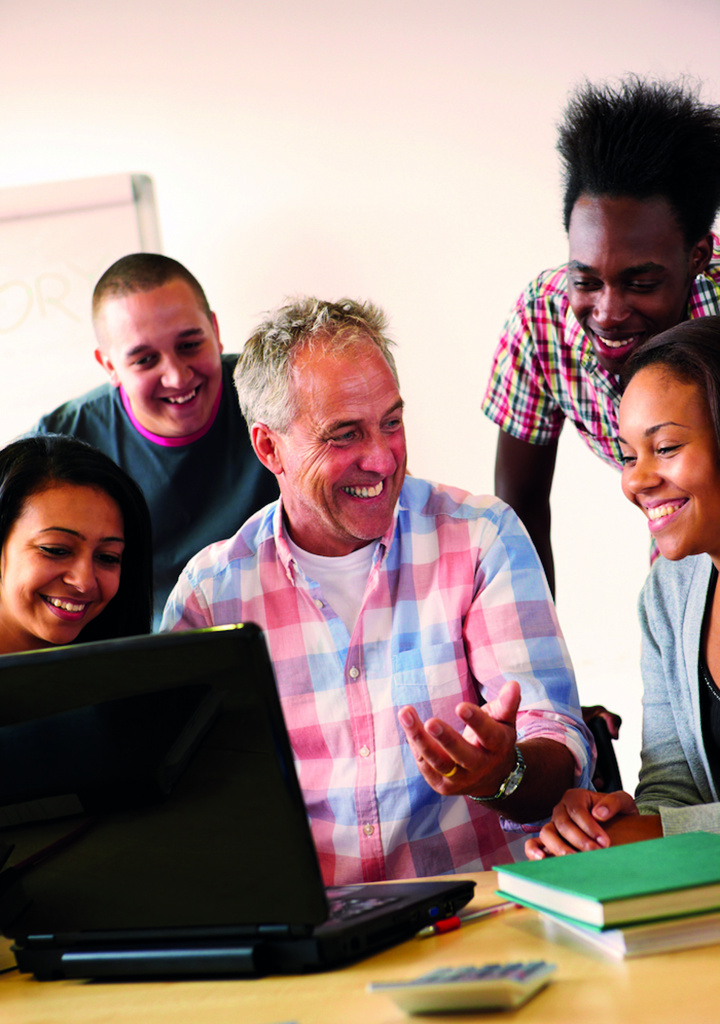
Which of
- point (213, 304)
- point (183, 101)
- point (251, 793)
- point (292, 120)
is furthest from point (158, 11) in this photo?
point (251, 793)

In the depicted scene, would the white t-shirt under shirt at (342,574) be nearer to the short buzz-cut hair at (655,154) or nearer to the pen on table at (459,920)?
the pen on table at (459,920)

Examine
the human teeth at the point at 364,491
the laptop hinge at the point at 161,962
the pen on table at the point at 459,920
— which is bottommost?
the pen on table at the point at 459,920

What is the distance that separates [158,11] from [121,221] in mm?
691

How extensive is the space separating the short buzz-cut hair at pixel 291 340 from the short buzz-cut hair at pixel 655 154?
55cm

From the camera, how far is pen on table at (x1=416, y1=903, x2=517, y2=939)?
0.99 m

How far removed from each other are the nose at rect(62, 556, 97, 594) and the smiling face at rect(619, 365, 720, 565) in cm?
90

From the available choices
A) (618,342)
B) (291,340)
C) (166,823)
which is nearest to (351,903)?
(166,823)

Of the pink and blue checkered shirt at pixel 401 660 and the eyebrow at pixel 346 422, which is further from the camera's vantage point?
→ the eyebrow at pixel 346 422

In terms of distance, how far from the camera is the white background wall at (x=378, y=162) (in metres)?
3.12

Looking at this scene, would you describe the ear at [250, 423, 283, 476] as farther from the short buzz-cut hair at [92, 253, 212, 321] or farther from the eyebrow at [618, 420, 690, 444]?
the short buzz-cut hair at [92, 253, 212, 321]

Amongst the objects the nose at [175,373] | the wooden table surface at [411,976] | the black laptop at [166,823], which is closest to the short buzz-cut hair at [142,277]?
the nose at [175,373]

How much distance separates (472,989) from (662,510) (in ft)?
3.16

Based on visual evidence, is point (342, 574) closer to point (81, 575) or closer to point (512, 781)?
point (81, 575)

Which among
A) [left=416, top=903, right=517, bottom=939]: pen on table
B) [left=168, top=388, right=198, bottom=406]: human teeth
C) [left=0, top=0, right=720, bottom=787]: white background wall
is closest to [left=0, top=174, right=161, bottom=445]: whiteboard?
[left=0, top=0, right=720, bottom=787]: white background wall
